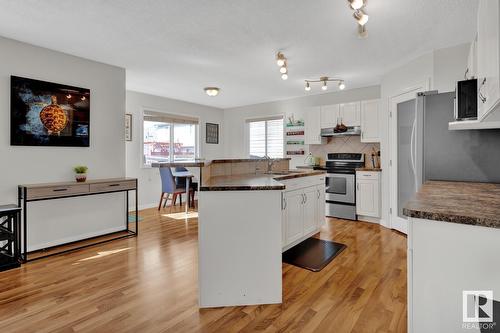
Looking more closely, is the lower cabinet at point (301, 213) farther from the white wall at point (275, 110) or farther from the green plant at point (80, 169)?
the green plant at point (80, 169)

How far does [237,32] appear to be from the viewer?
9.12ft

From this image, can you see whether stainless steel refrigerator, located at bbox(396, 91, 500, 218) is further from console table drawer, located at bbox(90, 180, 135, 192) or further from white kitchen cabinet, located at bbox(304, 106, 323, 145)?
console table drawer, located at bbox(90, 180, 135, 192)

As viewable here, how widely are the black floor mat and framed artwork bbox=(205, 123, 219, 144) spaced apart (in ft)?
13.7

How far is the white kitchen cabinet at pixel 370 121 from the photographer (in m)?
4.58

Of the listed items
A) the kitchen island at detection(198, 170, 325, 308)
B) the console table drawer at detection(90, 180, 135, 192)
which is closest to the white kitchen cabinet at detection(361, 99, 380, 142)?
the kitchen island at detection(198, 170, 325, 308)

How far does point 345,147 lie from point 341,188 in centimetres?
97

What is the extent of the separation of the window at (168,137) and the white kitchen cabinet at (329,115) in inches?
120

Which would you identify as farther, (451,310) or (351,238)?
(351,238)

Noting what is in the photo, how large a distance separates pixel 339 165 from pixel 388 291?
3.10 m

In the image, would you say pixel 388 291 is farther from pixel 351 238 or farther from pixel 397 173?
pixel 397 173

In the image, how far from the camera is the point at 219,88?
512cm

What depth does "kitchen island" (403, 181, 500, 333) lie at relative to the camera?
100 cm

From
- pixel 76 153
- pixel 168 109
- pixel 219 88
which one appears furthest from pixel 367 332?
pixel 168 109

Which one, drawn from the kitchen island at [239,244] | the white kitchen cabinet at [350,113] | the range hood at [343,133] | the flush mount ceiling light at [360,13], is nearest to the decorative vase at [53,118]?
the kitchen island at [239,244]
